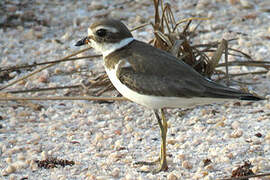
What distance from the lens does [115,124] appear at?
448 centimetres

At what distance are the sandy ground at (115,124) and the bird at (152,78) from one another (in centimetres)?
38

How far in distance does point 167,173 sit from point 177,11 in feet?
12.1

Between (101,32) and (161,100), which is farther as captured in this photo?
(101,32)

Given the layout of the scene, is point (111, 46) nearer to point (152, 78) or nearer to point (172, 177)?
point (152, 78)

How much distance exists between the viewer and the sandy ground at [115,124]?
12.1 feet

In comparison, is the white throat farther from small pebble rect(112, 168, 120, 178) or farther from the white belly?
small pebble rect(112, 168, 120, 178)

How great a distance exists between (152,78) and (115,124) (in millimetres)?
1115

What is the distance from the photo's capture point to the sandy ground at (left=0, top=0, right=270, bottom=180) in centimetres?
370

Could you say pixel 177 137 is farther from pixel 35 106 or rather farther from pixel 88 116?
pixel 35 106

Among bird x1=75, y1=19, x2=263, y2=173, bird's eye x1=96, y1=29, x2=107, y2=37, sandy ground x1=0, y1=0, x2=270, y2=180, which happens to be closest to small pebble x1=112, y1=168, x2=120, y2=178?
sandy ground x1=0, y1=0, x2=270, y2=180

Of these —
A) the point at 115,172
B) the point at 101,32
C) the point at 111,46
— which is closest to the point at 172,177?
the point at 115,172

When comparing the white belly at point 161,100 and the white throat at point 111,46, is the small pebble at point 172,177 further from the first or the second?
the white throat at point 111,46

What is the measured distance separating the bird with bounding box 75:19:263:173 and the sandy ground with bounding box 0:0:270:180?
1.26ft

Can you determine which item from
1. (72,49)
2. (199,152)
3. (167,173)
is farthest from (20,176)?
(72,49)
